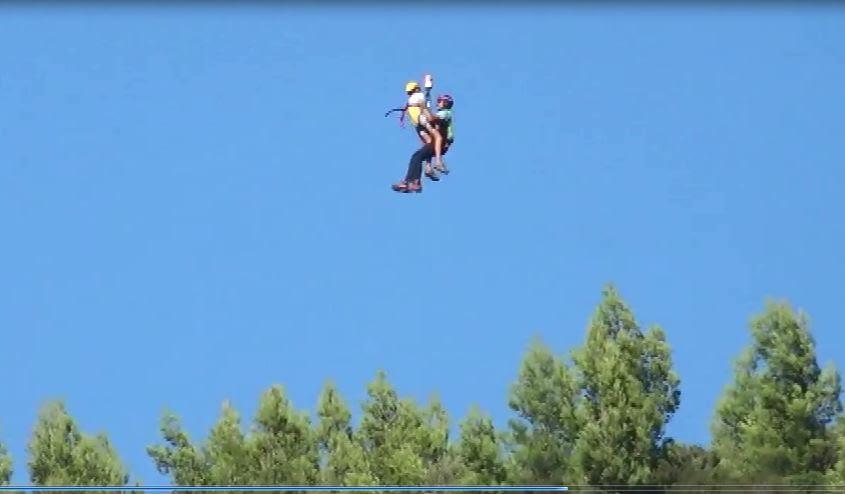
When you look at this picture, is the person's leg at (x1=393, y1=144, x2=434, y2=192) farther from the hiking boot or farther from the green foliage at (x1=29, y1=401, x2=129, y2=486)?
the green foliage at (x1=29, y1=401, x2=129, y2=486)

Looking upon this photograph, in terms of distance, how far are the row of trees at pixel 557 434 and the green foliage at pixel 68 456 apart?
0.06ft

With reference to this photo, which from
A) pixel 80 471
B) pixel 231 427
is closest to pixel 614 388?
pixel 231 427

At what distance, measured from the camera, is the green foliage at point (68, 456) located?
26531 mm

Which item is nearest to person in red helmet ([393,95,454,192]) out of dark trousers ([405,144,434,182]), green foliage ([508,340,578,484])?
dark trousers ([405,144,434,182])

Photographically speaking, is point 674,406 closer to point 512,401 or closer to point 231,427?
point 512,401

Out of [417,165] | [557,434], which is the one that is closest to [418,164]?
[417,165]

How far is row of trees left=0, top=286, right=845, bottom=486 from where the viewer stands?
25.6 m

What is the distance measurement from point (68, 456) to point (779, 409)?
822 cm

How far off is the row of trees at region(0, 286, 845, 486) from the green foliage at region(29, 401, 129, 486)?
18 mm

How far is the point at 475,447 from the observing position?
26.5 m

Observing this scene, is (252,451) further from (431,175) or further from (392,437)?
(431,175)

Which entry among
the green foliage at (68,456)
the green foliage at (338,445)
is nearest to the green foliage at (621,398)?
the green foliage at (338,445)

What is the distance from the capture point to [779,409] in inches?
1059

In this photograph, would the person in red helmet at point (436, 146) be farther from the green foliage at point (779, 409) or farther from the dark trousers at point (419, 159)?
the green foliage at point (779, 409)
